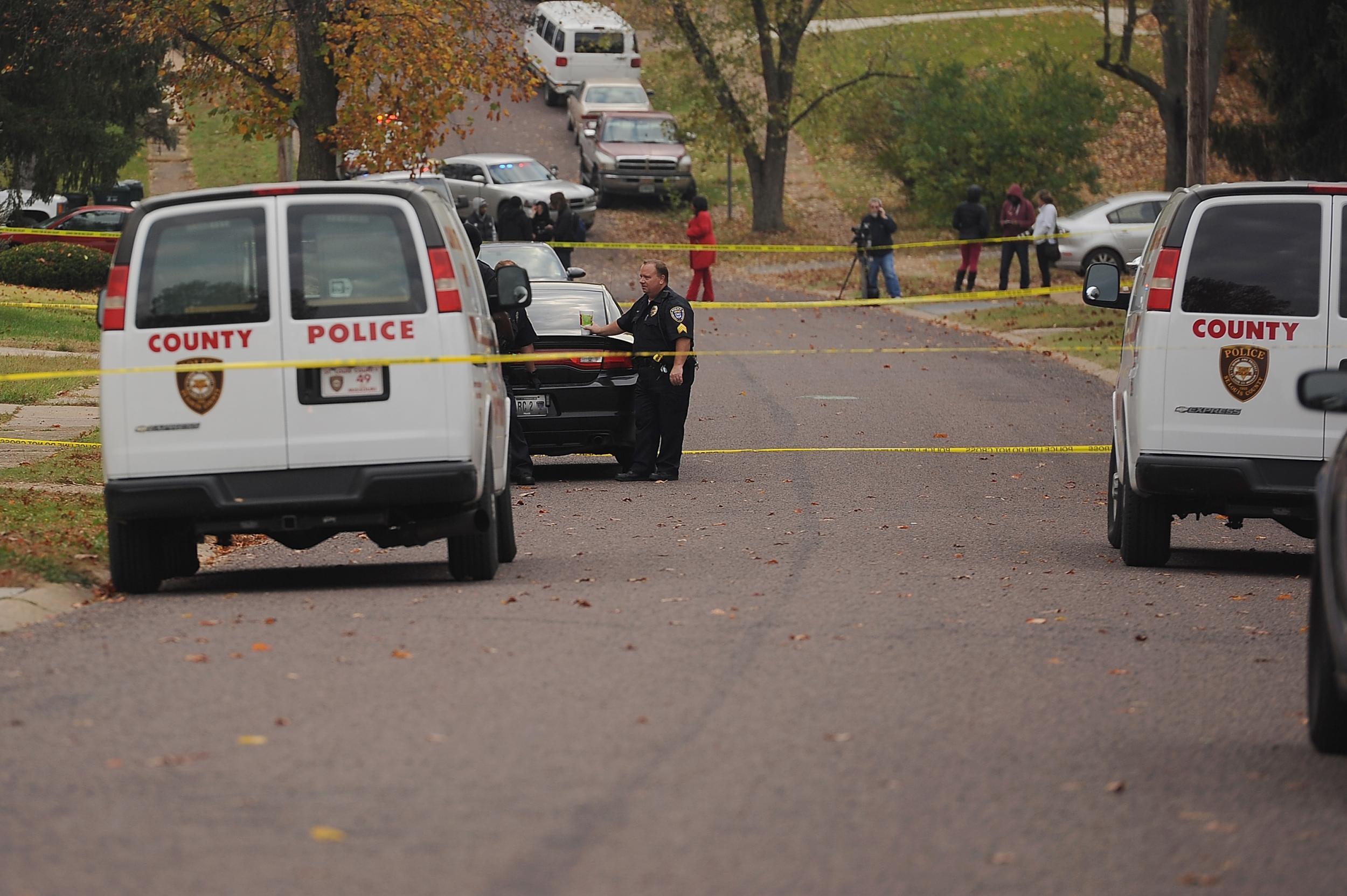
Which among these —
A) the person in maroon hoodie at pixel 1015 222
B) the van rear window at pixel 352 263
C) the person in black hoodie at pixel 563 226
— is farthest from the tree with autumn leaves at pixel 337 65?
the van rear window at pixel 352 263

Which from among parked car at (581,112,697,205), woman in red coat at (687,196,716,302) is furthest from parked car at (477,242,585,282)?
parked car at (581,112,697,205)

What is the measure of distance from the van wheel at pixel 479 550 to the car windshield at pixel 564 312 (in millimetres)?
5721

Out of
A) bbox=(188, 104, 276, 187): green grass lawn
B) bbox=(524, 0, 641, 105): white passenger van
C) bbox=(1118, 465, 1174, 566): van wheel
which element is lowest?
bbox=(1118, 465, 1174, 566): van wheel

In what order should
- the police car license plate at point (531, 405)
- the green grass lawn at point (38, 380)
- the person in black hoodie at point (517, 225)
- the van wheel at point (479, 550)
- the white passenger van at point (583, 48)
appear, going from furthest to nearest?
the white passenger van at point (583, 48) → the person in black hoodie at point (517, 225) → the green grass lawn at point (38, 380) → the police car license plate at point (531, 405) → the van wheel at point (479, 550)

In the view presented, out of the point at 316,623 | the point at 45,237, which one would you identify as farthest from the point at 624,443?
the point at 45,237

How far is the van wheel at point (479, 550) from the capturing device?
10.0 meters

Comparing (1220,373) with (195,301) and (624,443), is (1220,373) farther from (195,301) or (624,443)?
(624,443)

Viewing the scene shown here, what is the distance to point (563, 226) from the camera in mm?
33031

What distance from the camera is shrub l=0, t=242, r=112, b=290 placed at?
3142cm

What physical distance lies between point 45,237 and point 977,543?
3031cm

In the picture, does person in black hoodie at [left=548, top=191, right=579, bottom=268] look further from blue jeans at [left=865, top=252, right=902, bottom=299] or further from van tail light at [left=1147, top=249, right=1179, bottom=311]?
van tail light at [left=1147, top=249, right=1179, bottom=311]

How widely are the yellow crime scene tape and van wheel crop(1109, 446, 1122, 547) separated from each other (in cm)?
473

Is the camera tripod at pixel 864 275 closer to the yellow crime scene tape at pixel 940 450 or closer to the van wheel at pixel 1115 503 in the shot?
the yellow crime scene tape at pixel 940 450

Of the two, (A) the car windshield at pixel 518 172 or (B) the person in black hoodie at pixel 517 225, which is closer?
(B) the person in black hoodie at pixel 517 225
